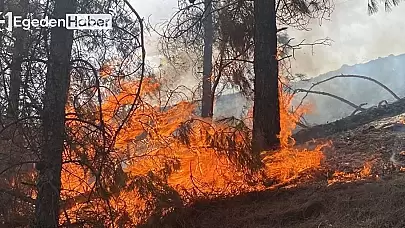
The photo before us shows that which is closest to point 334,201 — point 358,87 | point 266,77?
point 266,77

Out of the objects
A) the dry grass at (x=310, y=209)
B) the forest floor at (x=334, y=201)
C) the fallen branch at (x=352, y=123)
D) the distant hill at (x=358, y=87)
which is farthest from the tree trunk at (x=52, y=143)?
the distant hill at (x=358, y=87)

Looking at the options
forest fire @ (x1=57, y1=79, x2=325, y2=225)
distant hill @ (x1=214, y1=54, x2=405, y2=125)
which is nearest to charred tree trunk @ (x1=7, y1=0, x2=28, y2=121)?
forest fire @ (x1=57, y1=79, x2=325, y2=225)

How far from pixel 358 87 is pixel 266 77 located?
13.3m

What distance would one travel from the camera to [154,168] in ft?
18.4

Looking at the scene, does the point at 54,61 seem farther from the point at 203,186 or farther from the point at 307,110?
the point at 307,110

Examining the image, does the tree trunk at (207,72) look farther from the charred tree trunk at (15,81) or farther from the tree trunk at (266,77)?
the charred tree trunk at (15,81)

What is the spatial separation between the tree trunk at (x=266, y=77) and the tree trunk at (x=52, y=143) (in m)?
2.79

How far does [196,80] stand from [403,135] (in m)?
4.87

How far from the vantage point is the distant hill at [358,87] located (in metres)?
17.9

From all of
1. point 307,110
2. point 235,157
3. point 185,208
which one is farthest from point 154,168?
point 307,110

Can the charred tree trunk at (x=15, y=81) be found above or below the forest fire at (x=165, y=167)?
above

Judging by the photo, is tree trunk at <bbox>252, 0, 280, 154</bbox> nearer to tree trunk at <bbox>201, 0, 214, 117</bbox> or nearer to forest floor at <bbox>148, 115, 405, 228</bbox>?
forest floor at <bbox>148, 115, 405, 228</bbox>

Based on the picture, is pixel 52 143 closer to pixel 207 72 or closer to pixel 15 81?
pixel 15 81

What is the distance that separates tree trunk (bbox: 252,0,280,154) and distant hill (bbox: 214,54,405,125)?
1012cm
